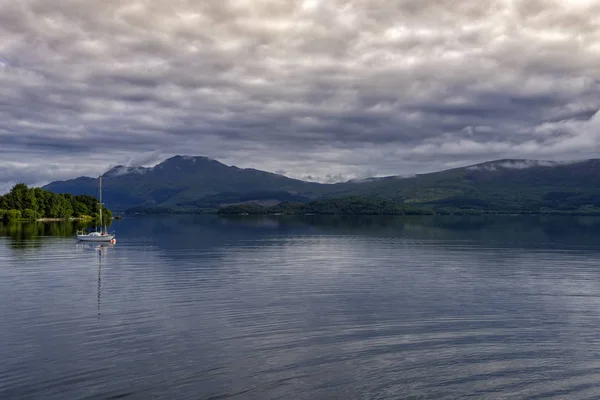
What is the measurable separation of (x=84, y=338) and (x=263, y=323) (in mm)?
11831

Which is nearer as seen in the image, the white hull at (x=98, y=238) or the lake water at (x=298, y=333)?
the lake water at (x=298, y=333)

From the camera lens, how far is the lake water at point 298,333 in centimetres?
2475

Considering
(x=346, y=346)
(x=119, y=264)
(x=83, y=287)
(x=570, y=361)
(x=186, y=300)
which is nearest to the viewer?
(x=570, y=361)

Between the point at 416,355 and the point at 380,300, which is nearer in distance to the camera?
the point at 416,355

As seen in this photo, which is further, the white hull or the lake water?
the white hull

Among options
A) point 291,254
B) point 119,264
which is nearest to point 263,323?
point 119,264

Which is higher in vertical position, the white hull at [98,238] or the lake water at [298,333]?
the white hull at [98,238]

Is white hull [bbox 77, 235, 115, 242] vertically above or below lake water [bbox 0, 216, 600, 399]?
above

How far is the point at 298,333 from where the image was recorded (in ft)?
113

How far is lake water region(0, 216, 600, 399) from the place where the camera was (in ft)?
81.2

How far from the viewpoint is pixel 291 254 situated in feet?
302

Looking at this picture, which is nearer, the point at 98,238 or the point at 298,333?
the point at 298,333

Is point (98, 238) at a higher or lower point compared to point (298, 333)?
higher

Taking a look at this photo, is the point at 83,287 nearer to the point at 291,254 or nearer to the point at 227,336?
the point at 227,336
